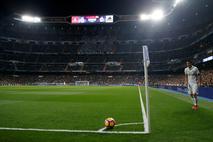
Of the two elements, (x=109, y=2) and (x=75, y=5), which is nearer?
(x=109, y=2)

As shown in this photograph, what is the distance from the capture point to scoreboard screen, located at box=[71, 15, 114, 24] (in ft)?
308

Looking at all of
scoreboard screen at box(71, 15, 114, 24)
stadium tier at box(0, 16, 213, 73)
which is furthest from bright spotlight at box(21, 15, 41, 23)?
scoreboard screen at box(71, 15, 114, 24)

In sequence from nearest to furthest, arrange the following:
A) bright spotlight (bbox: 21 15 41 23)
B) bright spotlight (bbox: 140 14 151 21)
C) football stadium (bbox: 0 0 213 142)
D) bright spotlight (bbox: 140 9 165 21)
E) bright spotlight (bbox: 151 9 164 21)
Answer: football stadium (bbox: 0 0 213 142), bright spotlight (bbox: 151 9 164 21), bright spotlight (bbox: 140 9 165 21), bright spotlight (bbox: 140 14 151 21), bright spotlight (bbox: 21 15 41 23)

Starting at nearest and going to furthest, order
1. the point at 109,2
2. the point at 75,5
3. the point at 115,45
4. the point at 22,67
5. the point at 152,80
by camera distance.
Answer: the point at 109,2 < the point at 75,5 < the point at 152,80 < the point at 22,67 < the point at 115,45

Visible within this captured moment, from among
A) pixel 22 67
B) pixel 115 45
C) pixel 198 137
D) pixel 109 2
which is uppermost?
pixel 109 2

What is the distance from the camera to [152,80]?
88250 mm

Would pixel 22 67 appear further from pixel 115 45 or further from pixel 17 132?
pixel 17 132

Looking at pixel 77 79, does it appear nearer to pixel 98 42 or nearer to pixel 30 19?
pixel 98 42

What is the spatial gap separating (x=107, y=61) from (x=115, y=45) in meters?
8.50

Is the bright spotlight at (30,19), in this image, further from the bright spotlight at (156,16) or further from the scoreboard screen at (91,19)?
the bright spotlight at (156,16)

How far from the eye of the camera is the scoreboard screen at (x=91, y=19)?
308 ft

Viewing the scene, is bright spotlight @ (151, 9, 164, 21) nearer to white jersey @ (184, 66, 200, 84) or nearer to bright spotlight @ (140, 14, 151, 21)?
bright spotlight @ (140, 14, 151, 21)

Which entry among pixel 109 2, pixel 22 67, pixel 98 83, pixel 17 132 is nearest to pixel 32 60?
pixel 22 67

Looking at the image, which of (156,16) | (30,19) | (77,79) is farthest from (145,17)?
(30,19)
